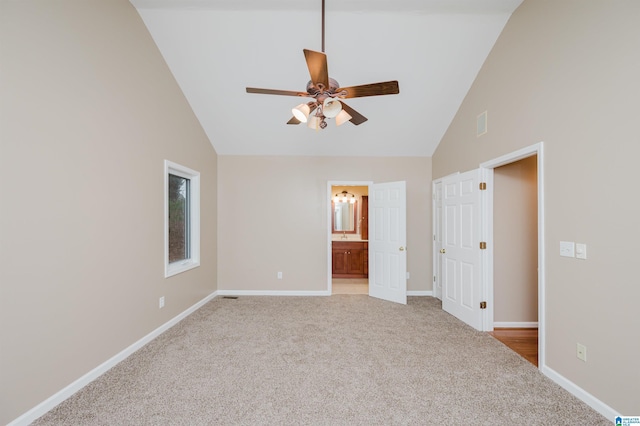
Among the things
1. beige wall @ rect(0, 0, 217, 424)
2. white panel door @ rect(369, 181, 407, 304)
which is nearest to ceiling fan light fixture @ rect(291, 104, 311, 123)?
beige wall @ rect(0, 0, 217, 424)

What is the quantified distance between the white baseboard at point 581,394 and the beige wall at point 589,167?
0.04 metres

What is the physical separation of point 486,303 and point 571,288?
4.18 feet

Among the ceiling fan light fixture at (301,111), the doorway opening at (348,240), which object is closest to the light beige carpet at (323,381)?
the doorway opening at (348,240)

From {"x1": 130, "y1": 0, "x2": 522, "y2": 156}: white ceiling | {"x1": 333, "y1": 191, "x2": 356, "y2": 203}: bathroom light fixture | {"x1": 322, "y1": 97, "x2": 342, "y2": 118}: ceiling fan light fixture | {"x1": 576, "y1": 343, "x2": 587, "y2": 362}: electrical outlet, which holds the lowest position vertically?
{"x1": 576, "y1": 343, "x2": 587, "y2": 362}: electrical outlet

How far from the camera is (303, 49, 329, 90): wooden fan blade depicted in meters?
1.79

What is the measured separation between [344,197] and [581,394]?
5.30 m

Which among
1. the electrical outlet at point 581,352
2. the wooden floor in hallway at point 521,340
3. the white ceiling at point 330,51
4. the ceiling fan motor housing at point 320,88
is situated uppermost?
the white ceiling at point 330,51

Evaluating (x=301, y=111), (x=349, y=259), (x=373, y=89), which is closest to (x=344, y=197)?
(x=349, y=259)

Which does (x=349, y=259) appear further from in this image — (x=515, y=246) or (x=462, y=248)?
(x=515, y=246)

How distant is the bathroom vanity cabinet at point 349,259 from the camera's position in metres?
6.28

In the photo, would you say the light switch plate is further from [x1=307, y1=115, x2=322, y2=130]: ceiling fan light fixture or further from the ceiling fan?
[x1=307, y1=115, x2=322, y2=130]: ceiling fan light fixture

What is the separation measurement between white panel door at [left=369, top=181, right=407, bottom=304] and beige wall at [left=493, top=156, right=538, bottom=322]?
131 centimetres

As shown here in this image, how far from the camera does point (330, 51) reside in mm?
3240

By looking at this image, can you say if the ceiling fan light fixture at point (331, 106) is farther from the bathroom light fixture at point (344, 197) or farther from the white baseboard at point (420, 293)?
the bathroom light fixture at point (344, 197)
